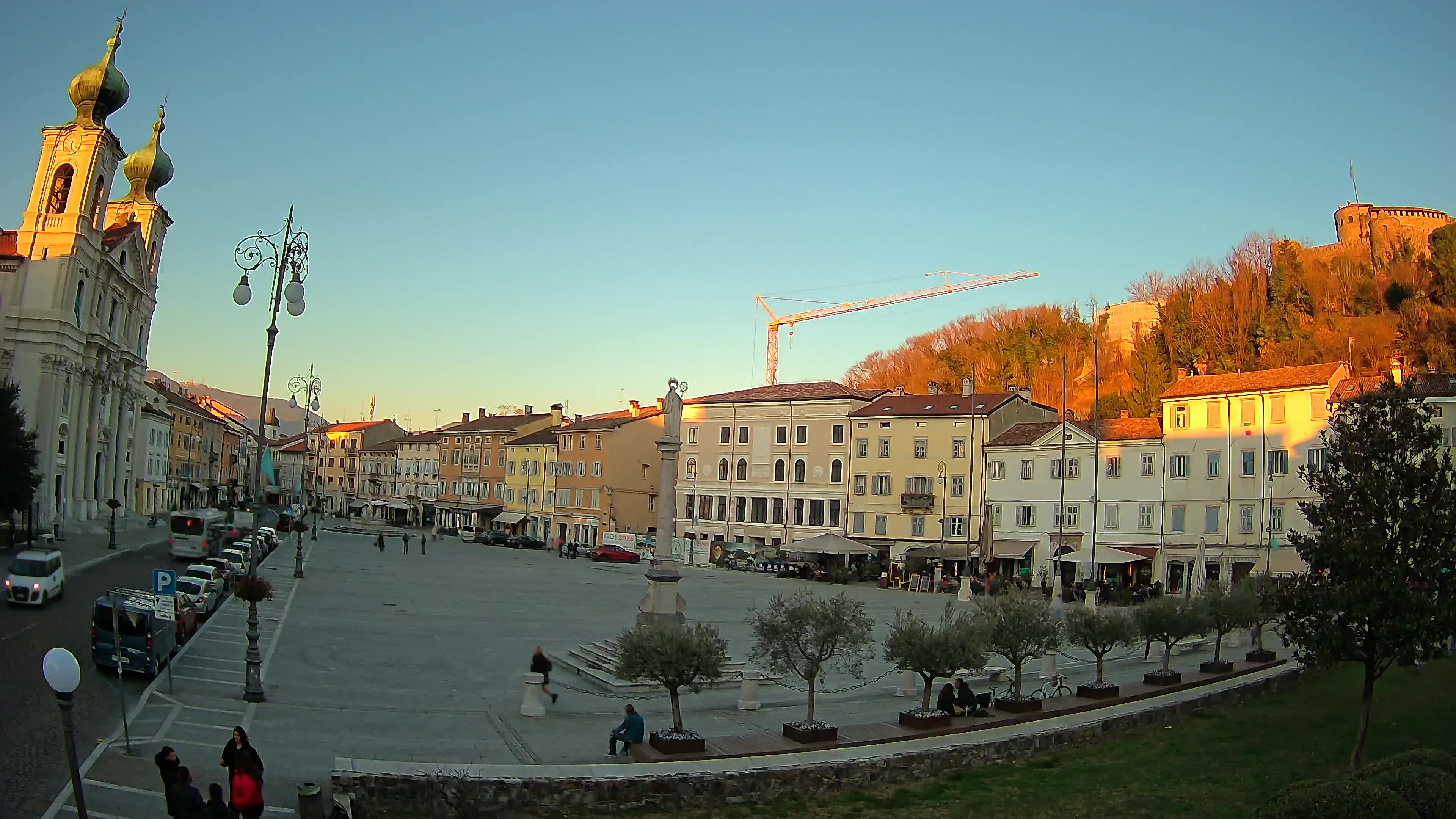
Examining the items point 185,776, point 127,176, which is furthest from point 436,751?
point 127,176

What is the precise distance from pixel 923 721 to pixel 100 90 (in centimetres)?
6832

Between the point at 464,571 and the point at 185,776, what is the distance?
4293 cm

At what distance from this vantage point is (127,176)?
82438 mm

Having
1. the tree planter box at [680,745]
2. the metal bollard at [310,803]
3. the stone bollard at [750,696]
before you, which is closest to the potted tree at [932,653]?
the stone bollard at [750,696]

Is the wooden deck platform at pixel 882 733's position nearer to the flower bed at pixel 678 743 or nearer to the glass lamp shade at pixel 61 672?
the flower bed at pixel 678 743

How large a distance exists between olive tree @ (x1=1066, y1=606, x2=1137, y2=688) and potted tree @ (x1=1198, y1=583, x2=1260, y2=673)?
10.6ft

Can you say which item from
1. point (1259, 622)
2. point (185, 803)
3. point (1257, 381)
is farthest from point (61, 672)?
point (1257, 381)

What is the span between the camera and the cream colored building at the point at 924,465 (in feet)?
208

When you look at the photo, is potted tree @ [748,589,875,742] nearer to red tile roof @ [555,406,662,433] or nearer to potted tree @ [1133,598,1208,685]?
potted tree @ [1133,598,1208,685]

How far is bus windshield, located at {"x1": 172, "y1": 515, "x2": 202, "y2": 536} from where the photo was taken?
44.7 meters

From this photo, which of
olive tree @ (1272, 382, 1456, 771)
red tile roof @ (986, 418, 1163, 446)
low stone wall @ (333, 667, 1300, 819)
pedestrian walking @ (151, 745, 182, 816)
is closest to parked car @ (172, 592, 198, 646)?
low stone wall @ (333, 667, 1300, 819)

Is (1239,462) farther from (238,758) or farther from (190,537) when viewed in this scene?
(238,758)

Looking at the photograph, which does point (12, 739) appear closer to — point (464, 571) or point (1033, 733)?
point (1033, 733)

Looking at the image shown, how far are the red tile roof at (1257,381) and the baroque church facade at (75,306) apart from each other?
58966mm
